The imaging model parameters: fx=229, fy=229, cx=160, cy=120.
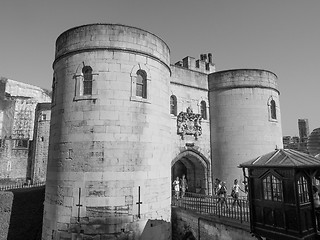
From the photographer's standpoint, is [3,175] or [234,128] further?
[3,175]

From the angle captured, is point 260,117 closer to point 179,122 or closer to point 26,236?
point 179,122

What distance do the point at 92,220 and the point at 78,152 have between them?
9.68 ft

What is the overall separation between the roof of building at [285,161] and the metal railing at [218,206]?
2.89 m

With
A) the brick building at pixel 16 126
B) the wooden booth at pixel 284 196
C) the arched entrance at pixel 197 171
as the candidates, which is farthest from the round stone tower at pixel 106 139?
the brick building at pixel 16 126

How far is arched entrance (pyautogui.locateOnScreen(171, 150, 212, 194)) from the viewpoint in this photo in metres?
16.4

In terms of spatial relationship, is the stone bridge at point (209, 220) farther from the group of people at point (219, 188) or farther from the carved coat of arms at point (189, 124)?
the carved coat of arms at point (189, 124)

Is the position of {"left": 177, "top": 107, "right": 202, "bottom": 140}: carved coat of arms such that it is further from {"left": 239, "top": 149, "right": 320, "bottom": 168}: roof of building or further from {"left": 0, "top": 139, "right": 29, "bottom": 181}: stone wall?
{"left": 0, "top": 139, "right": 29, "bottom": 181}: stone wall

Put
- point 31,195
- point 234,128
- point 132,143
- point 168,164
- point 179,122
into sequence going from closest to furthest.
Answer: point 132,143 < point 168,164 < point 179,122 < point 234,128 < point 31,195

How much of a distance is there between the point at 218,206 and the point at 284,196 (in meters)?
4.41

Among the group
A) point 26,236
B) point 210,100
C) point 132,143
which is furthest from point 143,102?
point 26,236

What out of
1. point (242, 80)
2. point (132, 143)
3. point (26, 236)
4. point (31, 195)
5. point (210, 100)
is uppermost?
point (242, 80)

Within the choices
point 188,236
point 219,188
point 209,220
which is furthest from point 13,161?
point 209,220

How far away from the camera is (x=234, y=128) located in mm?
16734

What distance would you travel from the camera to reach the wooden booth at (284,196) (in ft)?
20.6
